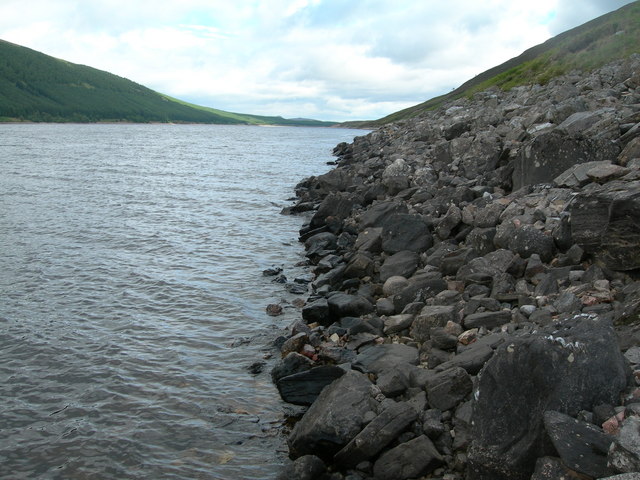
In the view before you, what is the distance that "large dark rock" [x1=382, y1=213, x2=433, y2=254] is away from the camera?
17922 mm

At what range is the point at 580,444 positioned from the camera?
20.4 feet

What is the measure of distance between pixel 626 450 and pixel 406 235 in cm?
1293

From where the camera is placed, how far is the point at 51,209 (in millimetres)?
31516

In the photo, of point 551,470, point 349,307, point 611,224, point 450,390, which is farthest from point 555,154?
point 551,470

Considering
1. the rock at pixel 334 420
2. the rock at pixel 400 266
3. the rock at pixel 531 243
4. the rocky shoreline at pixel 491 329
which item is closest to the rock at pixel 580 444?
the rocky shoreline at pixel 491 329

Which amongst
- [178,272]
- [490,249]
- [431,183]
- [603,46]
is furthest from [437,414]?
[603,46]

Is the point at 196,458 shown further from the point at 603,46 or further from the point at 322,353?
the point at 603,46

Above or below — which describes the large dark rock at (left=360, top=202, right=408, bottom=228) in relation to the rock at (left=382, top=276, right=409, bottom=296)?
above

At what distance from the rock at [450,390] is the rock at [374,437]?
1.80 ft

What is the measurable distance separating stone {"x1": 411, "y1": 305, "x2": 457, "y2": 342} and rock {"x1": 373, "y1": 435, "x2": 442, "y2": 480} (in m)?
3.97

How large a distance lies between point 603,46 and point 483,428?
59165 millimetres

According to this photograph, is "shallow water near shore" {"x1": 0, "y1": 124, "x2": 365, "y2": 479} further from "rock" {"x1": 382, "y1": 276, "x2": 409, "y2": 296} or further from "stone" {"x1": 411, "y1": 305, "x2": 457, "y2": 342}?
"stone" {"x1": 411, "y1": 305, "x2": 457, "y2": 342}

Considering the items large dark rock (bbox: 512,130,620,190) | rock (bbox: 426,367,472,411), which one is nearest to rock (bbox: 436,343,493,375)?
rock (bbox: 426,367,472,411)

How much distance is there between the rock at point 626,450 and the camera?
553 cm
